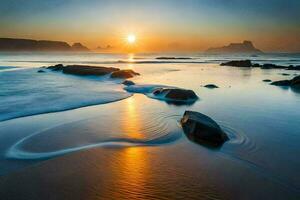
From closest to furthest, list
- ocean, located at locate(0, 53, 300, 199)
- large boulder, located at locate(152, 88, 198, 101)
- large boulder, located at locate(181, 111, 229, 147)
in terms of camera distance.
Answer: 1. ocean, located at locate(0, 53, 300, 199)
2. large boulder, located at locate(181, 111, 229, 147)
3. large boulder, located at locate(152, 88, 198, 101)

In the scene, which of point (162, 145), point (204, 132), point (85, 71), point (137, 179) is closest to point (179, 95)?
point (204, 132)

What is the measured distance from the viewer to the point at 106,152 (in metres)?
6.77

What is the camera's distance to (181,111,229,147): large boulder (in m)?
7.64

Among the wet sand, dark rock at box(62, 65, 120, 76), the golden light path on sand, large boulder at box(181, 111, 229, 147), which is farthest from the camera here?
dark rock at box(62, 65, 120, 76)

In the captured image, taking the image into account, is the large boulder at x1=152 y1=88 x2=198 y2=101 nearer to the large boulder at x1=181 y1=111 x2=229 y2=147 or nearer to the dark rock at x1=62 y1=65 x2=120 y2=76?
the large boulder at x1=181 y1=111 x2=229 y2=147

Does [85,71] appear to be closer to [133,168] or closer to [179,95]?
[179,95]

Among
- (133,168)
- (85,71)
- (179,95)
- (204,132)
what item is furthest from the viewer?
(85,71)

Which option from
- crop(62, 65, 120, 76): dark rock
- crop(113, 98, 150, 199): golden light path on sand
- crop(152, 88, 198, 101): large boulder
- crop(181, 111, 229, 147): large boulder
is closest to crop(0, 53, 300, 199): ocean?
crop(113, 98, 150, 199): golden light path on sand

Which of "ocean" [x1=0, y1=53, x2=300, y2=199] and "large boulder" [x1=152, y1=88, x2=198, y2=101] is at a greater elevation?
"large boulder" [x1=152, y1=88, x2=198, y2=101]

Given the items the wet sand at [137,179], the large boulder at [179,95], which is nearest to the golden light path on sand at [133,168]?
the wet sand at [137,179]

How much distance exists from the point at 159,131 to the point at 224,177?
3256mm

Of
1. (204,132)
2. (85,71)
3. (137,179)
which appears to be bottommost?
(137,179)

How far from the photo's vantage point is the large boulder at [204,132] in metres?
7.64

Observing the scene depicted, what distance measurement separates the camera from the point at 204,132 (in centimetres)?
785
